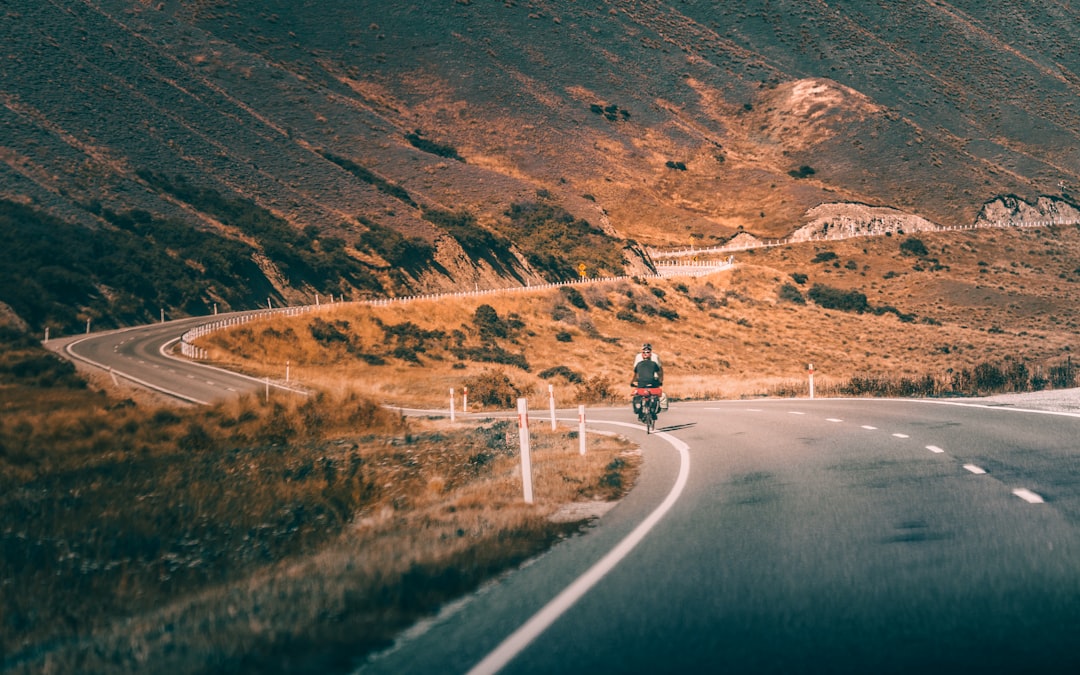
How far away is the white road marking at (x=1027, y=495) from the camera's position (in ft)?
32.1

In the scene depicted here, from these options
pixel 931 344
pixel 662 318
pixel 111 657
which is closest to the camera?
pixel 111 657

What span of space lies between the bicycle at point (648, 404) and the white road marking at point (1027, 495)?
11.2m

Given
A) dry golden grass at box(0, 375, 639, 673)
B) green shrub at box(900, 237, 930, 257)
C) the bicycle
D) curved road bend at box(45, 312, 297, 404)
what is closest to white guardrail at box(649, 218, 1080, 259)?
green shrub at box(900, 237, 930, 257)

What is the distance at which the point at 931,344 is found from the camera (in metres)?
70.2

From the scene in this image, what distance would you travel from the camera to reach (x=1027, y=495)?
10117 mm

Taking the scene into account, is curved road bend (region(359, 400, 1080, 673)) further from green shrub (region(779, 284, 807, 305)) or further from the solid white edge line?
green shrub (region(779, 284, 807, 305))

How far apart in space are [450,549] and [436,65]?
13270cm

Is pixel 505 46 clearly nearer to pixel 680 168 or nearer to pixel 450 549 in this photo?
pixel 680 168

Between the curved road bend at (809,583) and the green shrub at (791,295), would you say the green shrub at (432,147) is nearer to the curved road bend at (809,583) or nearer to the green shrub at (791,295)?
the green shrub at (791,295)

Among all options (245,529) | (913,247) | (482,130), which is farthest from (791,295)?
(245,529)

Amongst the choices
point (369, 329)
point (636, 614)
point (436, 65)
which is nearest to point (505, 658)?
point (636, 614)

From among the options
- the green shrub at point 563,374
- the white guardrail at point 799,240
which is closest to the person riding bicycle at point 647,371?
the green shrub at point 563,374

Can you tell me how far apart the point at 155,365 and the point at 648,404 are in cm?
2846

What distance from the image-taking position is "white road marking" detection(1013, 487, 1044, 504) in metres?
9.77
